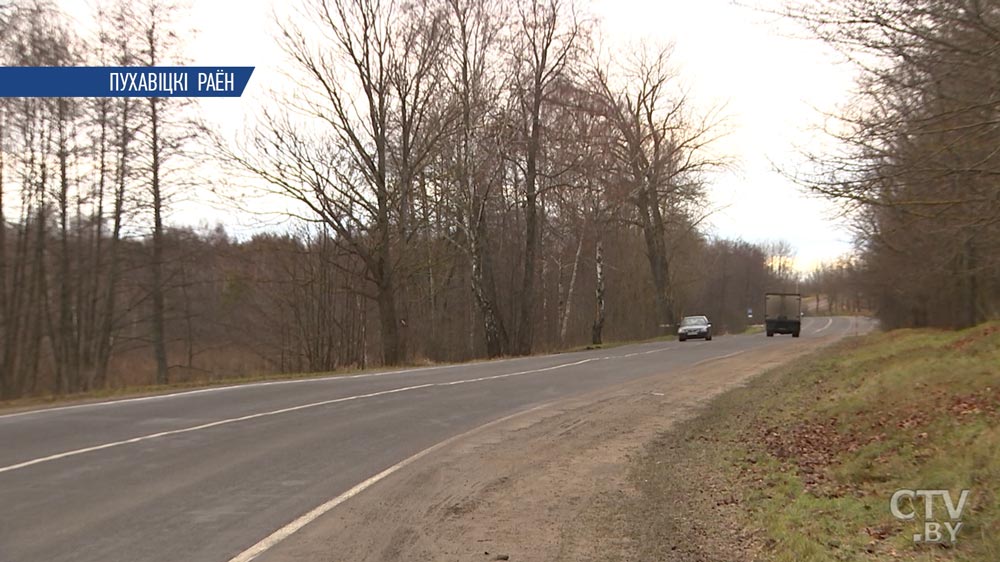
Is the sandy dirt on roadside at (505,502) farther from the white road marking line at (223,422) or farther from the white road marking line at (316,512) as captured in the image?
the white road marking line at (223,422)

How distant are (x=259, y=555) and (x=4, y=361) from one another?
2330 cm

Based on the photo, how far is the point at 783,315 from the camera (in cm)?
5059

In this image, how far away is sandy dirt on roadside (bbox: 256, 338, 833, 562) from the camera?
5988 mm

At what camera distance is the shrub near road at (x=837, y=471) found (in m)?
6.01

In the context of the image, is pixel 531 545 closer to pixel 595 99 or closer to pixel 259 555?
pixel 259 555

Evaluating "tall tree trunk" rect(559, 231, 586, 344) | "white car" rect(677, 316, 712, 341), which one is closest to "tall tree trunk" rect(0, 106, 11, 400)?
"tall tree trunk" rect(559, 231, 586, 344)

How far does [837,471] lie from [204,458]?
7.48 m

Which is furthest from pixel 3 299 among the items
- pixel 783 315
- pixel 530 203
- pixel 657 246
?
pixel 783 315

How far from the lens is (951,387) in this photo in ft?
39.9

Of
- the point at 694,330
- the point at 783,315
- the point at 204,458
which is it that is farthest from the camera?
the point at 783,315

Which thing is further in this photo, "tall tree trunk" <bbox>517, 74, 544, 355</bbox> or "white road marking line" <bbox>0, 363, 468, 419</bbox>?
"tall tree trunk" <bbox>517, 74, 544, 355</bbox>

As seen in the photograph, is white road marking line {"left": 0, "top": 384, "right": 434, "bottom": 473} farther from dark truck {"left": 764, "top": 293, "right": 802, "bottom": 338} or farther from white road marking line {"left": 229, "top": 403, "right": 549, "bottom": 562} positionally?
dark truck {"left": 764, "top": 293, "right": 802, "bottom": 338}

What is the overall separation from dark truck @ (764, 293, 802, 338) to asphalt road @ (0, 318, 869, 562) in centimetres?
3581

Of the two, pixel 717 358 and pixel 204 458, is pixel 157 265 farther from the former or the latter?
pixel 204 458
